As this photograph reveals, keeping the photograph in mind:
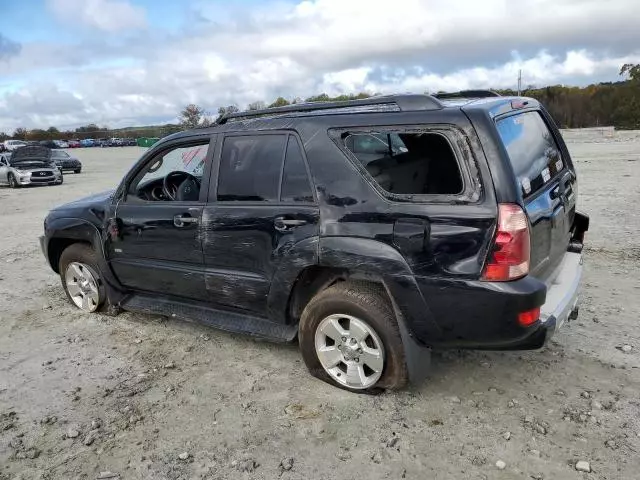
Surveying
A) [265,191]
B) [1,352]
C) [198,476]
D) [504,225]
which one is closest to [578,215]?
[504,225]

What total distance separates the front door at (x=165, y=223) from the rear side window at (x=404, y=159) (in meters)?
1.33

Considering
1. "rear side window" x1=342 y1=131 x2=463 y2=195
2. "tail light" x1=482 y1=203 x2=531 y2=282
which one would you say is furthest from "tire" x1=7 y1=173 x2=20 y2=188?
"tail light" x1=482 y1=203 x2=531 y2=282

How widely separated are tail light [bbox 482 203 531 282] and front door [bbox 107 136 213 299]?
2.16 meters

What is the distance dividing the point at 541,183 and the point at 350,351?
160 centimetres

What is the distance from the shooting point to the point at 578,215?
13.6ft

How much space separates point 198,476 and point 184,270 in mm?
1754

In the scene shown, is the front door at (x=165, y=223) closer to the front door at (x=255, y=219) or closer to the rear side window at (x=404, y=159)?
the front door at (x=255, y=219)

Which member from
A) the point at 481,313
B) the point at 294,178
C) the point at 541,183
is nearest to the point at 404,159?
the point at 294,178

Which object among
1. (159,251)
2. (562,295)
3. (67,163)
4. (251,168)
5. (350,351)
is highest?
(251,168)

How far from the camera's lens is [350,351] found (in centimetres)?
344

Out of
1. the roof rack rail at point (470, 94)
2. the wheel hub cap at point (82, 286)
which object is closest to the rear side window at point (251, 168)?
the roof rack rail at point (470, 94)

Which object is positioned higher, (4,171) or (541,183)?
(541,183)

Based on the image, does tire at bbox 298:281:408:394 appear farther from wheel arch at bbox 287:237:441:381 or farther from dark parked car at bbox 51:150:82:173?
dark parked car at bbox 51:150:82:173

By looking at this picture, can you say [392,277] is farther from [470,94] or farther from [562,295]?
[470,94]
